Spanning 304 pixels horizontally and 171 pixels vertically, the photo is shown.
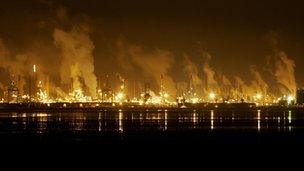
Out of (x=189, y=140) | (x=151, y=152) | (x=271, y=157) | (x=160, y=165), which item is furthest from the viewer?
(x=189, y=140)

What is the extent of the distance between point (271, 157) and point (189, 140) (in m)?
14.6

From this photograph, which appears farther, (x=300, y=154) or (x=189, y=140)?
(x=189, y=140)

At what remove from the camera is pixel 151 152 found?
45.5 m

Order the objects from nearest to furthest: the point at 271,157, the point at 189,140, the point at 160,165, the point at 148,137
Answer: the point at 160,165
the point at 271,157
the point at 189,140
the point at 148,137

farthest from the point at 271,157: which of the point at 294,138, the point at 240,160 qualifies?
the point at 294,138

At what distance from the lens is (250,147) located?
47781 millimetres

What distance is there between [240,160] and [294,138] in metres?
16.8

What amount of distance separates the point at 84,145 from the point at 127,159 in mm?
9884

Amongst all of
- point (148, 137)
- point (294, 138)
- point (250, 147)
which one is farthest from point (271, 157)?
point (148, 137)

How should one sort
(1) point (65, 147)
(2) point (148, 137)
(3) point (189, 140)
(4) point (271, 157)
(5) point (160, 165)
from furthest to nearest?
(2) point (148, 137)
(3) point (189, 140)
(1) point (65, 147)
(4) point (271, 157)
(5) point (160, 165)

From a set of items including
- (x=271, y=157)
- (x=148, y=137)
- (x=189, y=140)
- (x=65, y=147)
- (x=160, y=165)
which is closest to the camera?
(x=160, y=165)

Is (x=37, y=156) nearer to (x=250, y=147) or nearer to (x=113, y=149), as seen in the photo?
(x=113, y=149)

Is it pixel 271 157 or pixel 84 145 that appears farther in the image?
pixel 84 145

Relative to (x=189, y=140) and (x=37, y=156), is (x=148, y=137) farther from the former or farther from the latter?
(x=37, y=156)
